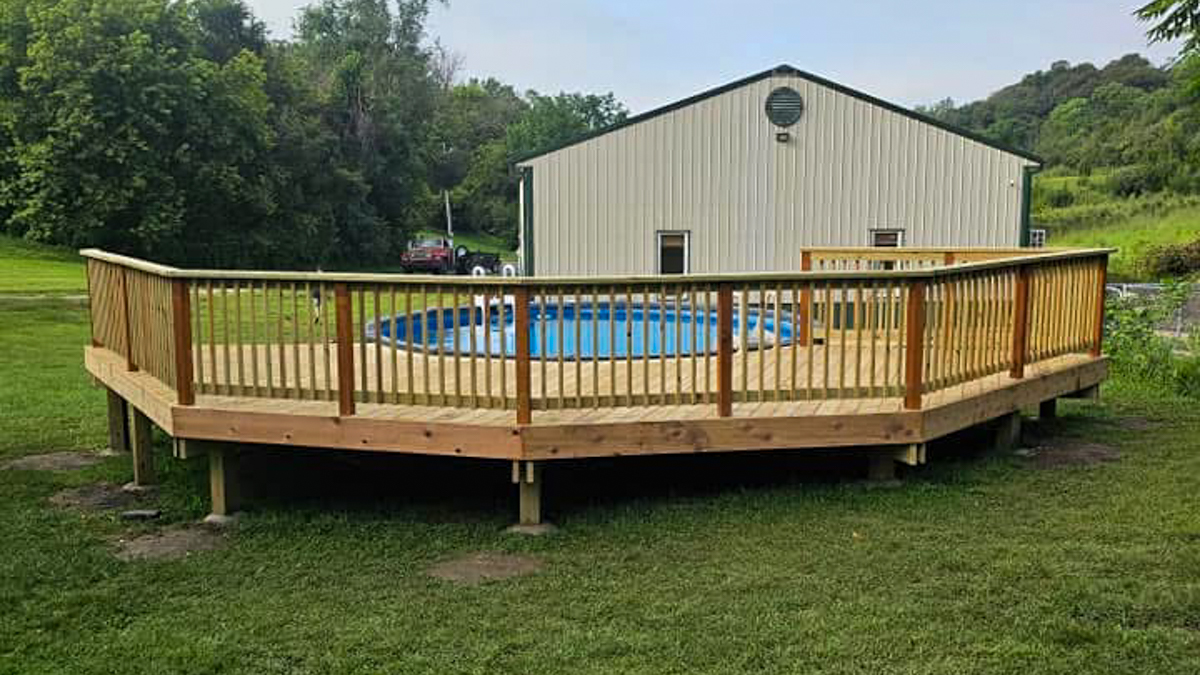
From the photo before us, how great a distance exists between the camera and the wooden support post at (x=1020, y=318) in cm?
624

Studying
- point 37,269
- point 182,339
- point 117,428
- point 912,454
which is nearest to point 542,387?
point 182,339

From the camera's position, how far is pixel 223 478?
17.6 feet

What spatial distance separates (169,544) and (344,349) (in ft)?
4.14

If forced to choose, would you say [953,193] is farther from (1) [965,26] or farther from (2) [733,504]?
(1) [965,26]

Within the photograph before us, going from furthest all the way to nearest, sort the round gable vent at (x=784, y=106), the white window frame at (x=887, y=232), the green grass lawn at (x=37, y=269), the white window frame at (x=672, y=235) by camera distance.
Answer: the green grass lawn at (x=37, y=269), the white window frame at (x=672, y=235), the white window frame at (x=887, y=232), the round gable vent at (x=784, y=106)

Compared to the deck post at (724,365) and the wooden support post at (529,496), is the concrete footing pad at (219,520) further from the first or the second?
the deck post at (724,365)

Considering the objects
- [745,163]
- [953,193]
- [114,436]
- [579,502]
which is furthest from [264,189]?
[579,502]

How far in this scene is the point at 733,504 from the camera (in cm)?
529

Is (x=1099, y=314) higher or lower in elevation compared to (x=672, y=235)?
lower

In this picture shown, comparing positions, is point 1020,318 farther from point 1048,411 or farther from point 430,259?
point 430,259

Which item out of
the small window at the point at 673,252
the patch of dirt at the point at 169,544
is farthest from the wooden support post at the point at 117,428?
the small window at the point at 673,252

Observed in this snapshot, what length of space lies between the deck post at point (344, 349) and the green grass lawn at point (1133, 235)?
92.6ft

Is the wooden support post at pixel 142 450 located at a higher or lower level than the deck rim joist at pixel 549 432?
lower

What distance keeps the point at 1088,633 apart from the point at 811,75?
14.8m
